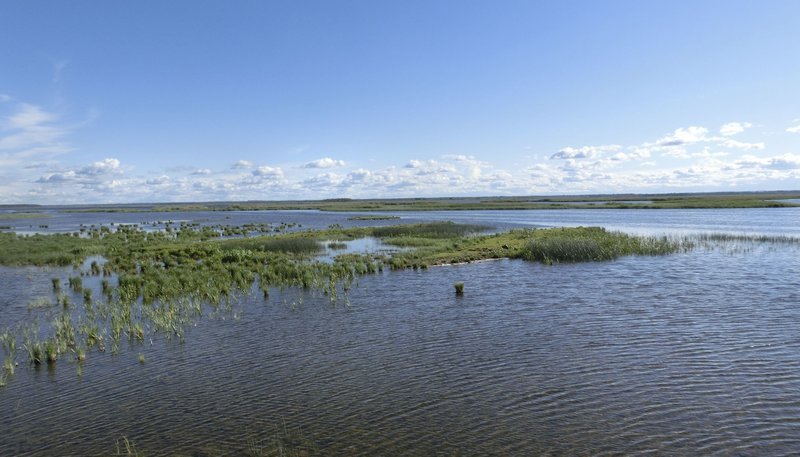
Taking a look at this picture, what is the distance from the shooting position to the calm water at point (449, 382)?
1180 centimetres

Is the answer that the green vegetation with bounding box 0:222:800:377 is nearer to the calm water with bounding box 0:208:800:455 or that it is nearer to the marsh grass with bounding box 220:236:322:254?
the marsh grass with bounding box 220:236:322:254

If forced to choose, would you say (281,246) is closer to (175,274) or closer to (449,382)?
(175,274)

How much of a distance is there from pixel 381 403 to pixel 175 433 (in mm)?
5403

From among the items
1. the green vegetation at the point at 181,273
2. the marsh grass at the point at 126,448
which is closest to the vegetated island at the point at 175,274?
the green vegetation at the point at 181,273

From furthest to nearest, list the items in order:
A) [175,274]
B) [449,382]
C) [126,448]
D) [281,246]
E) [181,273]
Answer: [281,246] < [181,273] < [175,274] < [449,382] < [126,448]

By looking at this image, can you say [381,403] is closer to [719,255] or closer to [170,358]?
[170,358]

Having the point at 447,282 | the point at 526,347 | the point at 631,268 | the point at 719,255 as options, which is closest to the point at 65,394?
the point at 526,347

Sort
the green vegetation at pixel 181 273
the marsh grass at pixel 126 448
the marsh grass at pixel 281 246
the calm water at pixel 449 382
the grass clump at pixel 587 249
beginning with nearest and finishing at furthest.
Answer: the marsh grass at pixel 126 448
the calm water at pixel 449 382
the green vegetation at pixel 181 273
the grass clump at pixel 587 249
the marsh grass at pixel 281 246

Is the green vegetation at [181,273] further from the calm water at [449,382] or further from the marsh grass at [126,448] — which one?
the marsh grass at [126,448]

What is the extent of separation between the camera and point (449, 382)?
15320 millimetres

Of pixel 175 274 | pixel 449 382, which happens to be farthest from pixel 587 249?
pixel 175 274

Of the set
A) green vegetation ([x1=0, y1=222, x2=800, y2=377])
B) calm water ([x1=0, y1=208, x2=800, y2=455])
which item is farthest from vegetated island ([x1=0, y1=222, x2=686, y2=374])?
calm water ([x1=0, y1=208, x2=800, y2=455])

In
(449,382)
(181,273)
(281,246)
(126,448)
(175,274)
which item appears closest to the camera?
(126,448)

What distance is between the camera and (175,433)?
12.4 metres
